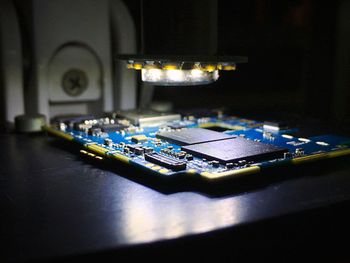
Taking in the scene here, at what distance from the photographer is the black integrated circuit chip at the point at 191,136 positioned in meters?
1.47

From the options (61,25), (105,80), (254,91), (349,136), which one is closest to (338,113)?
(254,91)

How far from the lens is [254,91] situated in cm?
312

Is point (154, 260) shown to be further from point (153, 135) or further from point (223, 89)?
point (223, 89)

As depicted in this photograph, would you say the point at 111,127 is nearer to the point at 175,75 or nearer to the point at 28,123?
the point at 175,75

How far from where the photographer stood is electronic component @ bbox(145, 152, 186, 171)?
1191 mm

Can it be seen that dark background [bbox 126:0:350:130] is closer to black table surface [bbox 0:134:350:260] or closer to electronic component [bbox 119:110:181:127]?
A: electronic component [bbox 119:110:181:127]

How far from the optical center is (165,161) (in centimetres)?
122

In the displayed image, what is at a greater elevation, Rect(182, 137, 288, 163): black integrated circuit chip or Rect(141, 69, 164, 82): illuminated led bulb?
Rect(141, 69, 164, 82): illuminated led bulb

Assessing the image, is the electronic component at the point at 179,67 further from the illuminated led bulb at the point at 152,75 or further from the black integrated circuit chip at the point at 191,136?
the black integrated circuit chip at the point at 191,136

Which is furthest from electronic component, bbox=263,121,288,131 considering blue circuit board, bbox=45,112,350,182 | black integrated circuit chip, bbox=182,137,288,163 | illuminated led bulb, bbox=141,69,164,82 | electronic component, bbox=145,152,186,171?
electronic component, bbox=145,152,186,171

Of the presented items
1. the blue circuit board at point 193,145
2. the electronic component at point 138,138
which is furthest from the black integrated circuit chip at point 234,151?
the electronic component at point 138,138

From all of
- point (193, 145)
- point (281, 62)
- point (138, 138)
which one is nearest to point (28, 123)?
point (138, 138)

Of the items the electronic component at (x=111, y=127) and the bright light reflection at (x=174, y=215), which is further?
the electronic component at (x=111, y=127)

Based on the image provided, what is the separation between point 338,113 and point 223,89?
799mm
